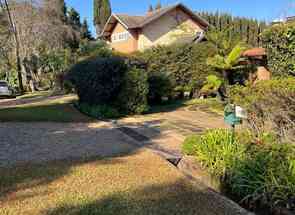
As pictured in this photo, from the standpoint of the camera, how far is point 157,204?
430 cm

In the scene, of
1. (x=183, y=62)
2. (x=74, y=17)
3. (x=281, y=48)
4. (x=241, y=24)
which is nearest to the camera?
(x=281, y=48)

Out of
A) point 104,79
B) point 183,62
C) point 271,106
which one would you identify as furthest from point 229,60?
point 271,106

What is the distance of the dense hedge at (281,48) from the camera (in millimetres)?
11359

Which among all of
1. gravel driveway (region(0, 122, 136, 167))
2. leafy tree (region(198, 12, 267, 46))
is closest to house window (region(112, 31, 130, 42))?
leafy tree (region(198, 12, 267, 46))

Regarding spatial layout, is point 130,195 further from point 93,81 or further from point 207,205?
point 93,81

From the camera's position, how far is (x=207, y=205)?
4.30m

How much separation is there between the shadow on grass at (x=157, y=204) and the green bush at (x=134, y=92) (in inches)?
350

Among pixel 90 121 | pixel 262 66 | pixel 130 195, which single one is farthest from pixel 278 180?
pixel 262 66

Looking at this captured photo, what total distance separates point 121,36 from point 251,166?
31260 millimetres

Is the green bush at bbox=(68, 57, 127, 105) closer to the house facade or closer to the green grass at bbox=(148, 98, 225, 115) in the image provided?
the green grass at bbox=(148, 98, 225, 115)

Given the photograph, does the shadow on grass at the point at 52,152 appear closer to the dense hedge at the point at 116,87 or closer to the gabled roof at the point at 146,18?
the dense hedge at the point at 116,87

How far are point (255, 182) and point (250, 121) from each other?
2170mm

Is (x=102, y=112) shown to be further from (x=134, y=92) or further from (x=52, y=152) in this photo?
(x=52, y=152)

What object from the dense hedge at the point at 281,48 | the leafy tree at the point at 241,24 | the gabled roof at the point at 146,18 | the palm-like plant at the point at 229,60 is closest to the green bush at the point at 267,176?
the dense hedge at the point at 281,48
